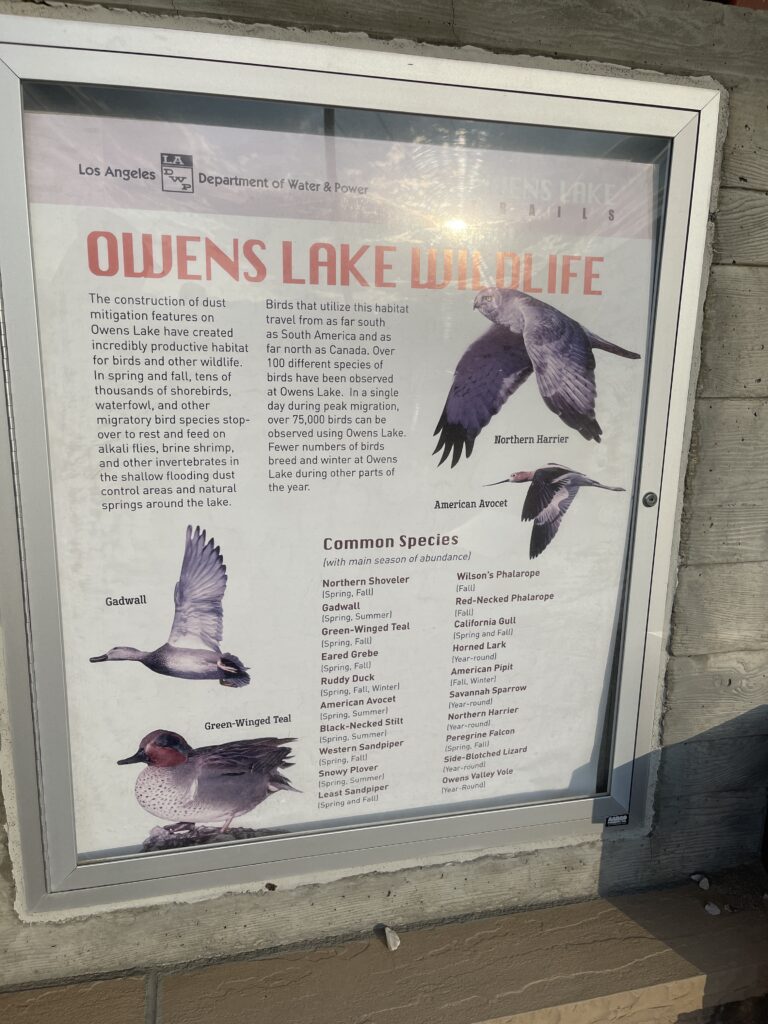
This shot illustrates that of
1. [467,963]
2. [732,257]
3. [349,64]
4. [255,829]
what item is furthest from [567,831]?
[349,64]

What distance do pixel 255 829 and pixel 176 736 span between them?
13.2 inches

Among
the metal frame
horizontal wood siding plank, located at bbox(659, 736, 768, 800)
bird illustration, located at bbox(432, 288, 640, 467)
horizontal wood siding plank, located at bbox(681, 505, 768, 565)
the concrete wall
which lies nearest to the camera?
the metal frame

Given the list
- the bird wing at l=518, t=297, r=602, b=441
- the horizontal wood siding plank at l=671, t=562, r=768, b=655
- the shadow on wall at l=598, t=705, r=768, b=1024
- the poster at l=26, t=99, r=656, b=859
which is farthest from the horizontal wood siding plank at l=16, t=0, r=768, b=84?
the shadow on wall at l=598, t=705, r=768, b=1024

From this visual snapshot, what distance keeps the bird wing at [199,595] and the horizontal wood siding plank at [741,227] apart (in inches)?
55.8

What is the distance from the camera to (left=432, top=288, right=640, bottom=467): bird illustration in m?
1.59

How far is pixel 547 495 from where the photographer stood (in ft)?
5.60

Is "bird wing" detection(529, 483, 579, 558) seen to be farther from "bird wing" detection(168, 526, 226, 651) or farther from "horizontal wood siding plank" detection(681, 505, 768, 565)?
"bird wing" detection(168, 526, 226, 651)

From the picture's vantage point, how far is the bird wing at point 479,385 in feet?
5.24

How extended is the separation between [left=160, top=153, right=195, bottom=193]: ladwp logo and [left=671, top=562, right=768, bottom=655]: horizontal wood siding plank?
1.52m

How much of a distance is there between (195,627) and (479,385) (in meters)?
0.87

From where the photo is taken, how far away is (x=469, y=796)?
1854mm

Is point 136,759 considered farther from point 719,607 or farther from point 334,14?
point 334,14

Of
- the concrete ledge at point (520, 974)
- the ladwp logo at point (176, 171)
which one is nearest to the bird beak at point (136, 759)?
the concrete ledge at point (520, 974)

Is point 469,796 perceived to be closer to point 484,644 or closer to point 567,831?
point 567,831
